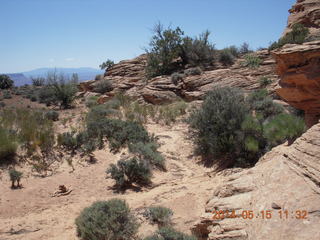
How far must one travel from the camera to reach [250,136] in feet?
23.6

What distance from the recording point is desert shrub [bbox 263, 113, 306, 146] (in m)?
5.79

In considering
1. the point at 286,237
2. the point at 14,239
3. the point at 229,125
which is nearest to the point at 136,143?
the point at 229,125

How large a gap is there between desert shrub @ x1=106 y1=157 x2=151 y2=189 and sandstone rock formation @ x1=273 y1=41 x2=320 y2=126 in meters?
3.58

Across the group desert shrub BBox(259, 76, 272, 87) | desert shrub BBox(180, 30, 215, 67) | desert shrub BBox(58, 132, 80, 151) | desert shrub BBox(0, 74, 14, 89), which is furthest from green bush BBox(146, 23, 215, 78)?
desert shrub BBox(0, 74, 14, 89)

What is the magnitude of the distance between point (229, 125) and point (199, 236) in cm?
412

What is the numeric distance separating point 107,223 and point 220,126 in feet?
14.9

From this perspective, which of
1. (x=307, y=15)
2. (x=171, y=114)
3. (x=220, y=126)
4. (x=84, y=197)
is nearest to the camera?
(x=84, y=197)

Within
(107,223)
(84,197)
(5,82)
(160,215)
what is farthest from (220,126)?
(5,82)

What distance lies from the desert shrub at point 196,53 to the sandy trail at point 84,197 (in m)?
13.0

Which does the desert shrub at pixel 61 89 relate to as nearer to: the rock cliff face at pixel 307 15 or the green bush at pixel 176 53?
the green bush at pixel 176 53

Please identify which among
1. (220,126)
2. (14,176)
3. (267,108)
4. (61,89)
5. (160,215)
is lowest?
(160,215)

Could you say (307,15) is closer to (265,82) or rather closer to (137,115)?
(265,82)

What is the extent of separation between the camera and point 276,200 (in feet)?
10.5

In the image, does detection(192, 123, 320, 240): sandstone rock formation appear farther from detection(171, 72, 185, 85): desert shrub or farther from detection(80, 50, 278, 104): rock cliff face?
detection(171, 72, 185, 85): desert shrub
